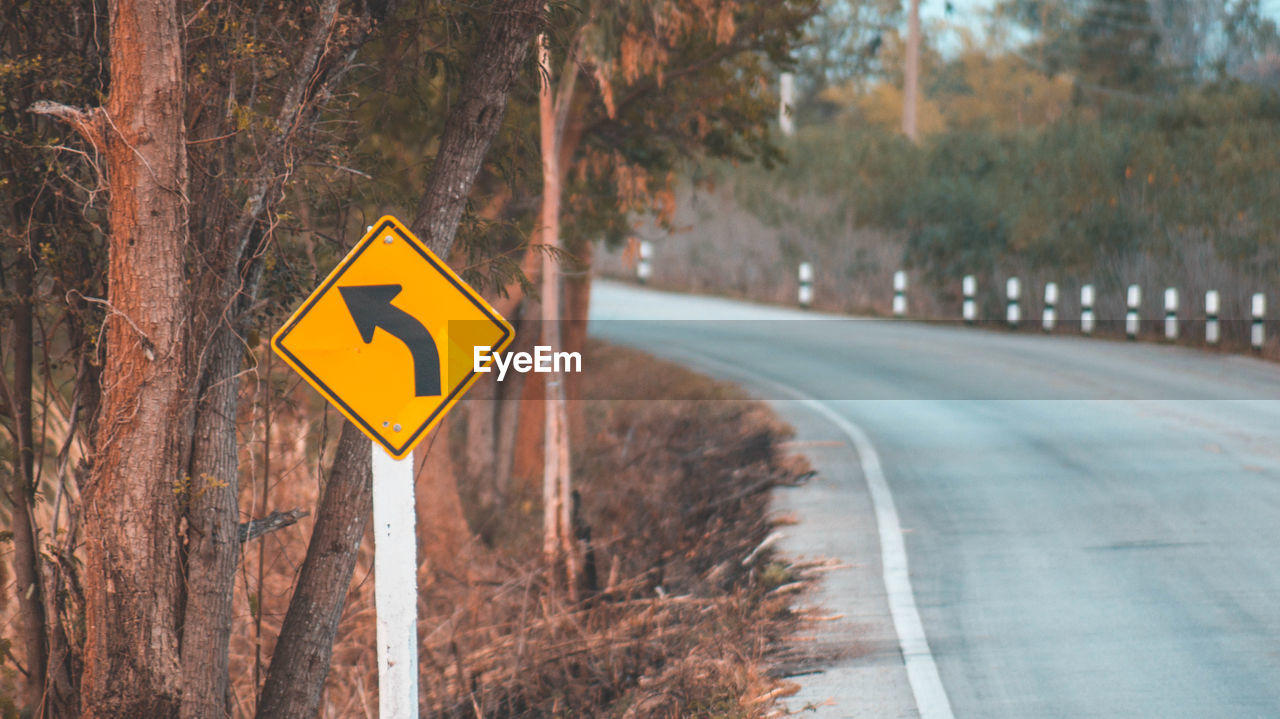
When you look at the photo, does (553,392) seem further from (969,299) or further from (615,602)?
(969,299)

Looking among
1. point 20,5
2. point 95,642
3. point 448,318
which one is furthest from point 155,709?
point 20,5

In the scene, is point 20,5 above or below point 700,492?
above

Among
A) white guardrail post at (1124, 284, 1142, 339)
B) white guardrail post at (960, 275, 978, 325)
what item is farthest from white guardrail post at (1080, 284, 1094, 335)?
white guardrail post at (960, 275, 978, 325)

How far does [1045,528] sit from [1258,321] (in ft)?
31.2

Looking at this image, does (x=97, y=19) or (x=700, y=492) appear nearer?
(x=97, y=19)

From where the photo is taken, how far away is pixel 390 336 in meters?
4.36

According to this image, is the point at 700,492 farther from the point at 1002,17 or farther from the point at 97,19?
the point at 1002,17

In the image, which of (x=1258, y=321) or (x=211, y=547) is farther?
(x=1258, y=321)

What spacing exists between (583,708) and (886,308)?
1889 cm

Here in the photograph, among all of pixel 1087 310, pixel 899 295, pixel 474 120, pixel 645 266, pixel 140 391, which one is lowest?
pixel 140 391

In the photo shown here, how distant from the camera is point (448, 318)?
4375 millimetres

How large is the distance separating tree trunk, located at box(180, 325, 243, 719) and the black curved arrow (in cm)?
127

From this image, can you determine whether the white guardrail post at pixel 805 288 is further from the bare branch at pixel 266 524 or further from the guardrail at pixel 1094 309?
the bare branch at pixel 266 524

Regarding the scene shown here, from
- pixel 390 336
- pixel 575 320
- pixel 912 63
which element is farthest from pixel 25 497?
pixel 912 63
